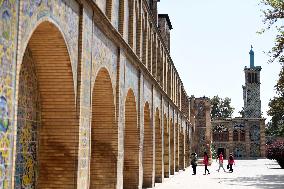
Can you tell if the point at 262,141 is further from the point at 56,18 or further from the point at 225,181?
the point at 56,18

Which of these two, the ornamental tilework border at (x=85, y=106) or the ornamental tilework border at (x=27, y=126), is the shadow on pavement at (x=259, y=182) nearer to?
the ornamental tilework border at (x=85, y=106)

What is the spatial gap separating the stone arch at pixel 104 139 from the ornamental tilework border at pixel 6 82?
638 centimetres

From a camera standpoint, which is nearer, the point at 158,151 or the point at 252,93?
the point at 158,151

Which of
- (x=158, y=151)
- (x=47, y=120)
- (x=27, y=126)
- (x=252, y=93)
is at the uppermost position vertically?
(x=252, y=93)

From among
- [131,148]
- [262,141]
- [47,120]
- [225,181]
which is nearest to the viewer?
[47,120]

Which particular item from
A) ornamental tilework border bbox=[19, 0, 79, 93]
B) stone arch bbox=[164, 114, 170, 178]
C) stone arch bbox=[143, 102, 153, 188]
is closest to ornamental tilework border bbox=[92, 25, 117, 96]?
ornamental tilework border bbox=[19, 0, 79, 93]

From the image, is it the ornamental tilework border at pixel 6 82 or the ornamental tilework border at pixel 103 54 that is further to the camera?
the ornamental tilework border at pixel 103 54

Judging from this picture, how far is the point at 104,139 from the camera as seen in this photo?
12.1 meters

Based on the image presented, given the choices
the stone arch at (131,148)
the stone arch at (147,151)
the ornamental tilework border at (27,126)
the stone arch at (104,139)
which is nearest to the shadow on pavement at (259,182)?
the stone arch at (147,151)

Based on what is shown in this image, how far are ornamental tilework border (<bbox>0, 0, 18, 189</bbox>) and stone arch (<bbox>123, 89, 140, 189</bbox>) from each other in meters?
9.58

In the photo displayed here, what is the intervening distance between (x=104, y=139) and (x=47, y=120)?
387 cm

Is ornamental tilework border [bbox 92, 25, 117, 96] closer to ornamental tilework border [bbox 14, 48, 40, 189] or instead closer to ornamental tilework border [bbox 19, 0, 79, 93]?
ornamental tilework border [bbox 19, 0, 79, 93]

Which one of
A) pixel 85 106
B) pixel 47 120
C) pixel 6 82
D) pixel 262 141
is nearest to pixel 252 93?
pixel 262 141

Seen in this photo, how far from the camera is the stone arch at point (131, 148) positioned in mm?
15086
